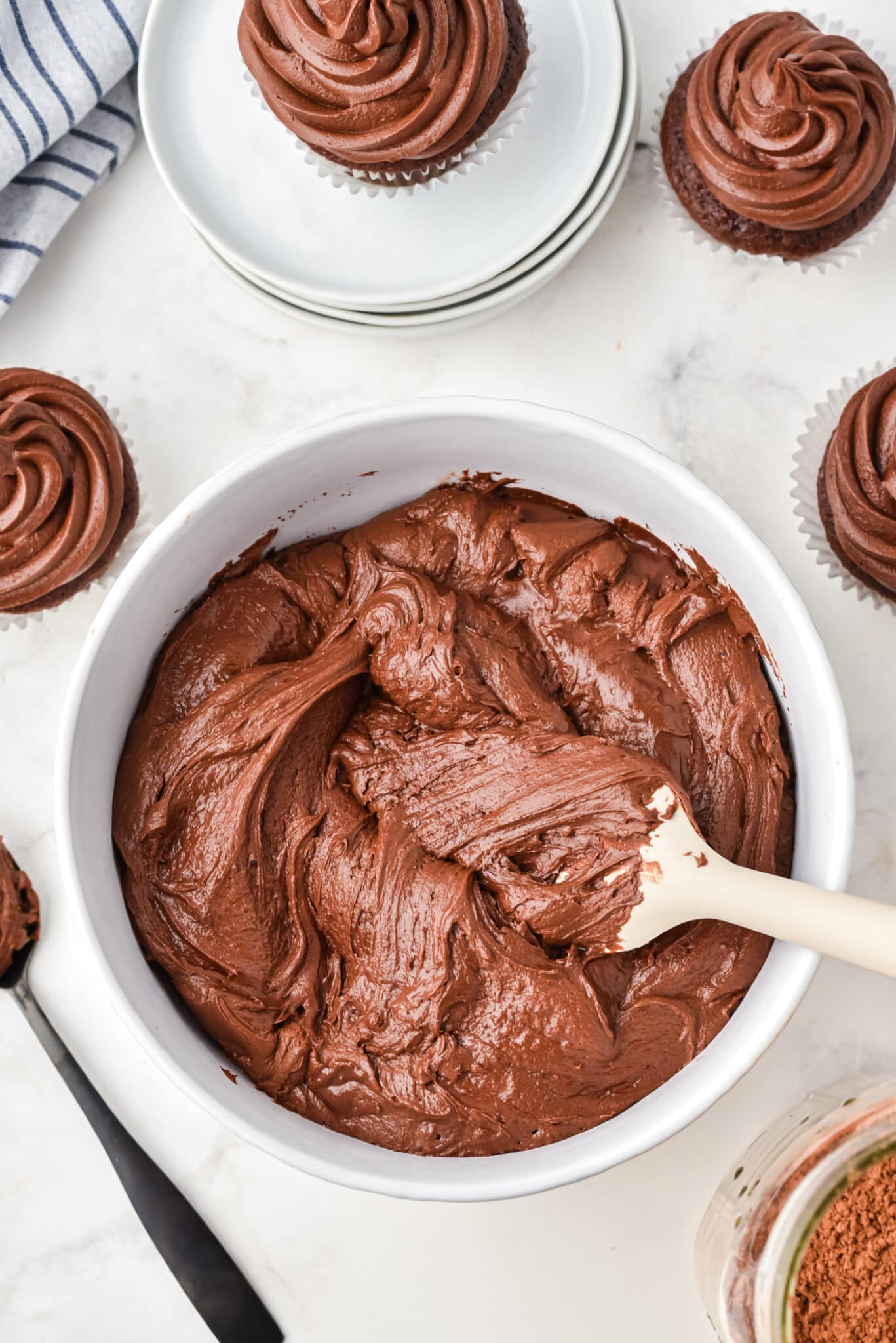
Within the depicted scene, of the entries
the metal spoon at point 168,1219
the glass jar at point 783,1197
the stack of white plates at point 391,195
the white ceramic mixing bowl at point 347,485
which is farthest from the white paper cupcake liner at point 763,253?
the metal spoon at point 168,1219

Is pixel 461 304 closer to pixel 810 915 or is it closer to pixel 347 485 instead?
pixel 347 485

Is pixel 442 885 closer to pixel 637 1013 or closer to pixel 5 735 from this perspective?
pixel 637 1013

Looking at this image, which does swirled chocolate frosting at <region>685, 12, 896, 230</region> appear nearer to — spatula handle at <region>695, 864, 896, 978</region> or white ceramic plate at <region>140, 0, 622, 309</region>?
white ceramic plate at <region>140, 0, 622, 309</region>

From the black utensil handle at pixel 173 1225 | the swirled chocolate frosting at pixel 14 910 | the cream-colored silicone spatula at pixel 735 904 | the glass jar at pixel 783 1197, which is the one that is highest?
the cream-colored silicone spatula at pixel 735 904

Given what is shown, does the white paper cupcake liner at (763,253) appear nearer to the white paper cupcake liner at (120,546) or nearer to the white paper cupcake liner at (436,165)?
the white paper cupcake liner at (436,165)

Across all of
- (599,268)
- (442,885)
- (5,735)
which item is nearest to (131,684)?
(5,735)

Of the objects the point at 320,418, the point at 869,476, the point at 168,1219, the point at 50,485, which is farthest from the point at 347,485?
Answer: the point at 168,1219
